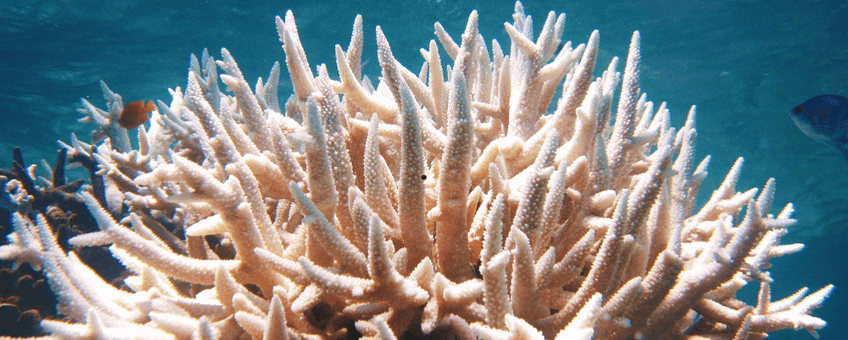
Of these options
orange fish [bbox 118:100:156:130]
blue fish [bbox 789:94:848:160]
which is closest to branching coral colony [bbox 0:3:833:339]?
orange fish [bbox 118:100:156:130]

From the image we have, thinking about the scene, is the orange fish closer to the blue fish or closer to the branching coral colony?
the branching coral colony

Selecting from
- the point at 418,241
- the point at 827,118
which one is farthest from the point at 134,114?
the point at 827,118

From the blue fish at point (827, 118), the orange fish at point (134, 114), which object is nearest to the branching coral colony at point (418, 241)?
the orange fish at point (134, 114)

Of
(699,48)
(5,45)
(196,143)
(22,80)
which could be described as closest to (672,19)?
(699,48)

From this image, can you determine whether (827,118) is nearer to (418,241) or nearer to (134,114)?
(418,241)

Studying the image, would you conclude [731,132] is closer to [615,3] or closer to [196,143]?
[615,3]

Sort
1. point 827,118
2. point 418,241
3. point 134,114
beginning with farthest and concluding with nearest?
1. point 827,118
2. point 134,114
3. point 418,241

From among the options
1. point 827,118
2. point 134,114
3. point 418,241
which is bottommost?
point 418,241
